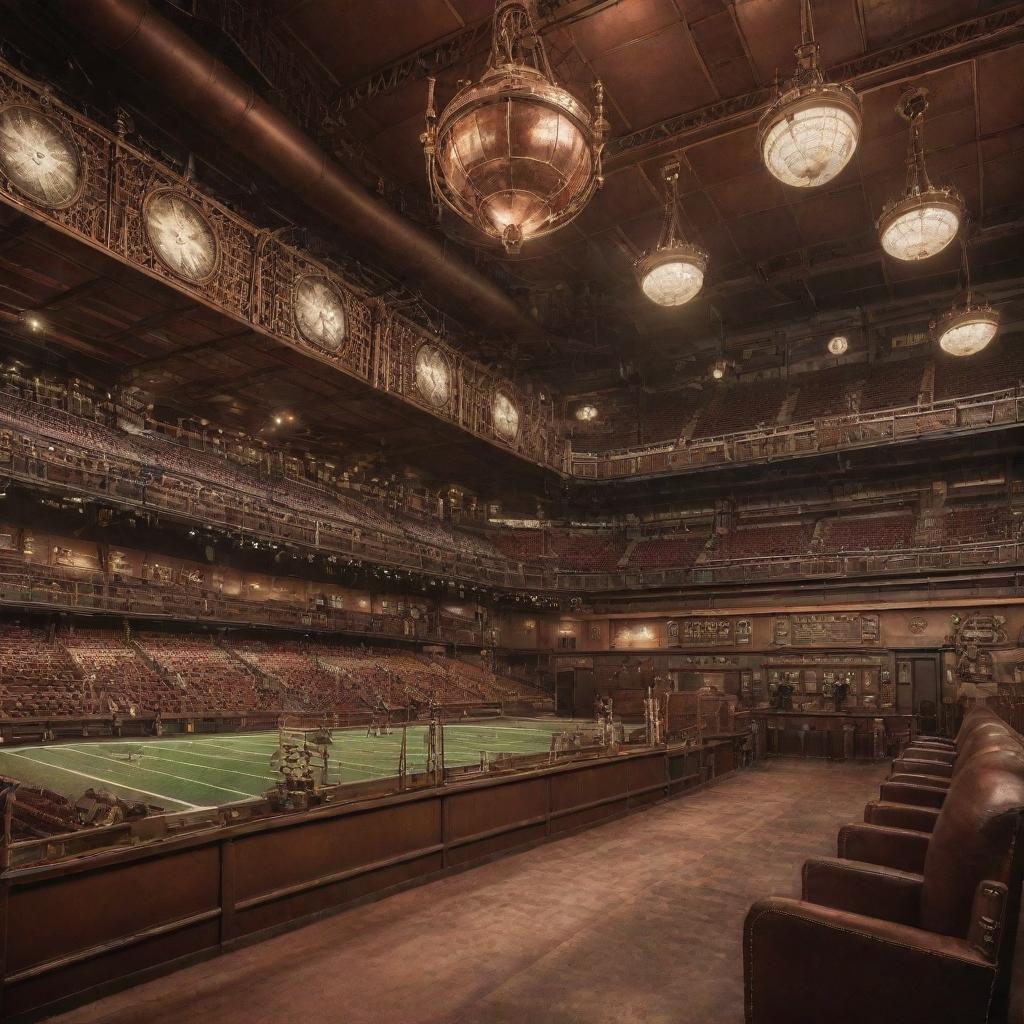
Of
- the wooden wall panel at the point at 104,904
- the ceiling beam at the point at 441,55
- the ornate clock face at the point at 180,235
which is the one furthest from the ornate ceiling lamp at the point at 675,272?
the wooden wall panel at the point at 104,904

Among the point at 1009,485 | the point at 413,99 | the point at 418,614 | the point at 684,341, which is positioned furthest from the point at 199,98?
the point at 1009,485

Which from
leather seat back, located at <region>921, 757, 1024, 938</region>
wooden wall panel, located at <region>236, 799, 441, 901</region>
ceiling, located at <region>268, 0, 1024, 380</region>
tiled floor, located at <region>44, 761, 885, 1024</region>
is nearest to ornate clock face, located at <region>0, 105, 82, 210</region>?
ceiling, located at <region>268, 0, 1024, 380</region>

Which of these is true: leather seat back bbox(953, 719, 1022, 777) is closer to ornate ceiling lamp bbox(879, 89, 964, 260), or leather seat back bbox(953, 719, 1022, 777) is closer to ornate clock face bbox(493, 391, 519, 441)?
ornate ceiling lamp bbox(879, 89, 964, 260)

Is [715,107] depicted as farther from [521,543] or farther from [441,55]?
[521,543]

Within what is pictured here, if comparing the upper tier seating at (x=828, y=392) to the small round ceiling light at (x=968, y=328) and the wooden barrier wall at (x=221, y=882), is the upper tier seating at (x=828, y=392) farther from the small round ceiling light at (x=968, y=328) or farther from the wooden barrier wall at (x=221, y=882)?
the wooden barrier wall at (x=221, y=882)

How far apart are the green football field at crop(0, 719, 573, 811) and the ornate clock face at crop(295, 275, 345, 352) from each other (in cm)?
737

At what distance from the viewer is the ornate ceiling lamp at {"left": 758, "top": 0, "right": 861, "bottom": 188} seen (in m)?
6.61

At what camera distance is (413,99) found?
12.0 m

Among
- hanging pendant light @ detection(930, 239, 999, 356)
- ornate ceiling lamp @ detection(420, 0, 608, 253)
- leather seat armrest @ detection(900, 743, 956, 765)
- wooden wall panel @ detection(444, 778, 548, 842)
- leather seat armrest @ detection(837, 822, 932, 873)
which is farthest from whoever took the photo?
hanging pendant light @ detection(930, 239, 999, 356)

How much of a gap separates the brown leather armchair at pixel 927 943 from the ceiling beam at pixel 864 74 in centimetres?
1140

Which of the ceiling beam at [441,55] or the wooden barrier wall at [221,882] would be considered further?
the ceiling beam at [441,55]

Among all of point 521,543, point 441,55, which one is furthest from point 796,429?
point 441,55

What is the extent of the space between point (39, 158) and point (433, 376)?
29.5 ft

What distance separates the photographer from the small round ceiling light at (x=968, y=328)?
12328 mm
